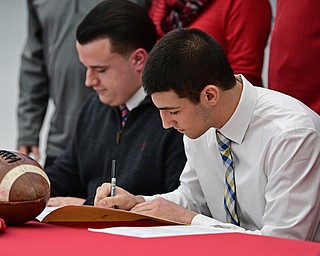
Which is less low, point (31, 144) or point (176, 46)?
point (176, 46)

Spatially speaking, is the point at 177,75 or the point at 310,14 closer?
the point at 177,75

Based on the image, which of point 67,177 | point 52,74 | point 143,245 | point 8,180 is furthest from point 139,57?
point 143,245

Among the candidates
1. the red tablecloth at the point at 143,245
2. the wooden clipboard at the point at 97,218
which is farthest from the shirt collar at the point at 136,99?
the red tablecloth at the point at 143,245

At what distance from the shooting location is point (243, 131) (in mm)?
1962

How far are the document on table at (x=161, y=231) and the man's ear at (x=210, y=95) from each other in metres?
0.33

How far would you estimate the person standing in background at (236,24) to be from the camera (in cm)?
260

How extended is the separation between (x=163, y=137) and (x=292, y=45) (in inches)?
20.1

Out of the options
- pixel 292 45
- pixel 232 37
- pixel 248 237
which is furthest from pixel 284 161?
pixel 232 37

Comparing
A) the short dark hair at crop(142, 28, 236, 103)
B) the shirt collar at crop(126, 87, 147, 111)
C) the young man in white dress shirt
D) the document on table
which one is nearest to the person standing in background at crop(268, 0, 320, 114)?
the young man in white dress shirt

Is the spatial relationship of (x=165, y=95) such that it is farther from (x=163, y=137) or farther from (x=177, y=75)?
(x=163, y=137)

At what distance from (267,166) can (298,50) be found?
1.59 feet

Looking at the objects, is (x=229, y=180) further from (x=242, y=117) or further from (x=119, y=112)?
(x=119, y=112)

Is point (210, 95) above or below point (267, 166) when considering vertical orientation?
above

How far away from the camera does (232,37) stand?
2.62 metres
